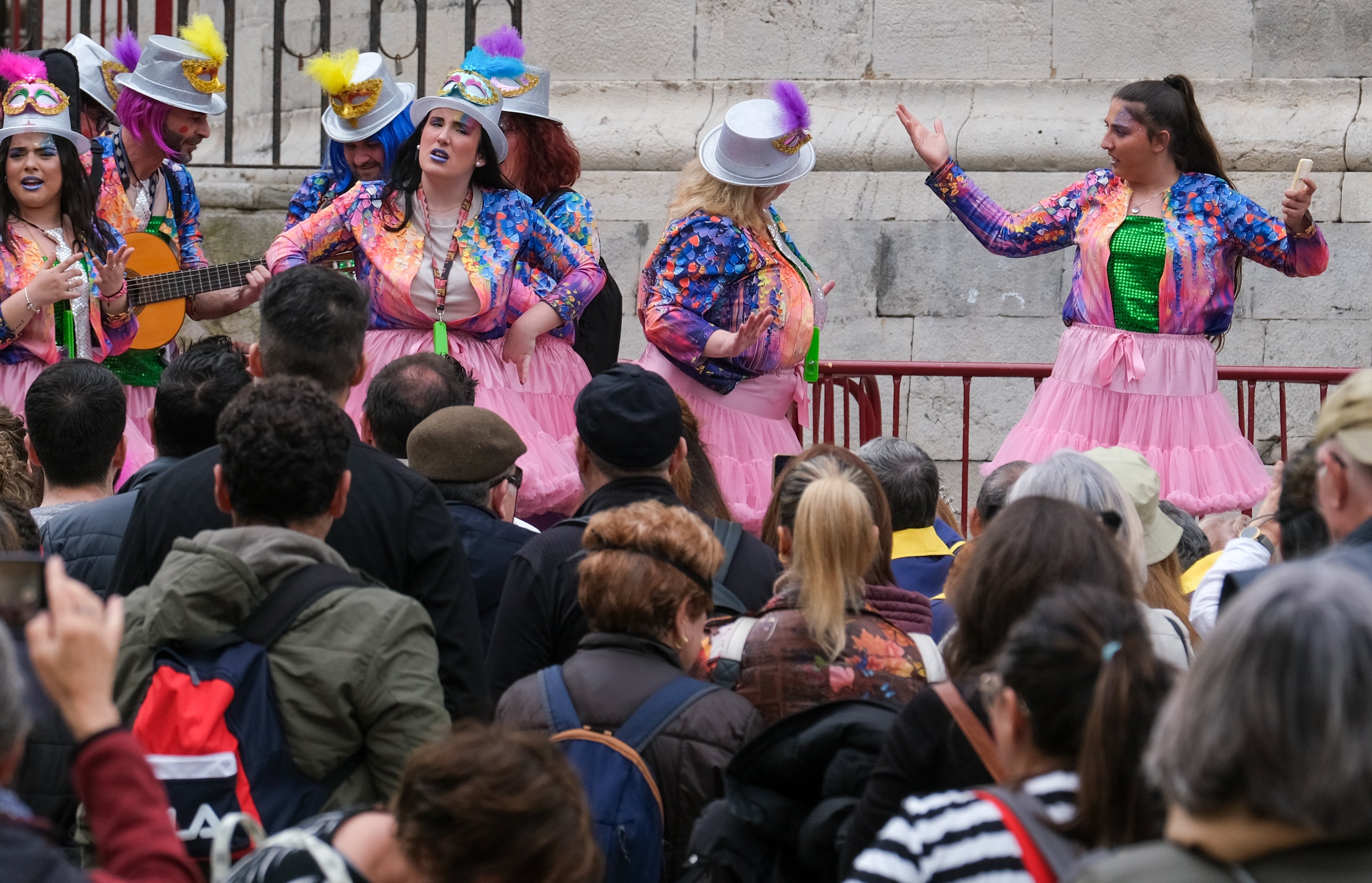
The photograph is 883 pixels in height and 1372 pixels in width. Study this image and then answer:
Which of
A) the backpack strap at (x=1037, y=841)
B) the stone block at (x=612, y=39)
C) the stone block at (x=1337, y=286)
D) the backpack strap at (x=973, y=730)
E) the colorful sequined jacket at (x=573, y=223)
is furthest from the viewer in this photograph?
the stone block at (x=612, y=39)

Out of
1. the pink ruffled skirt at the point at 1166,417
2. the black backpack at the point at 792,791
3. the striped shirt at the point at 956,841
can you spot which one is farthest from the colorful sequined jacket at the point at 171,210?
the striped shirt at the point at 956,841

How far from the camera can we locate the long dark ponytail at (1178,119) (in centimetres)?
596

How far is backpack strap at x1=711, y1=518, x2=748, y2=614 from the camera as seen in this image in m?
3.61

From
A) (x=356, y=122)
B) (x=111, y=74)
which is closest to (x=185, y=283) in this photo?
(x=356, y=122)

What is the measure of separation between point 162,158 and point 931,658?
442cm

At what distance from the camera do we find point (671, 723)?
Result: 2.92 meters

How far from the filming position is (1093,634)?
6.97ft

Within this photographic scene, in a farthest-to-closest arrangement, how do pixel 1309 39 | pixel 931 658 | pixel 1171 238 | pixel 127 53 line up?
1. pixel 1309 39
2. pixel 127 53
3. pixel 1171 238
4. pixel 931 658

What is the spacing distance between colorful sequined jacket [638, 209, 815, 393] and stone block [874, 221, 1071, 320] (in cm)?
205

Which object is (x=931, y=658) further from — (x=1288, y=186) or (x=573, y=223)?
(x=1288, y=186)

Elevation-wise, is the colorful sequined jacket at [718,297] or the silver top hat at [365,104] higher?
the silver top hat at [365,104]

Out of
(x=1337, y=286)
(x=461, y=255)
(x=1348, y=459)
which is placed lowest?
(x=1348, y=459)

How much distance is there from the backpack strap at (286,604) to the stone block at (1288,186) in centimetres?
608

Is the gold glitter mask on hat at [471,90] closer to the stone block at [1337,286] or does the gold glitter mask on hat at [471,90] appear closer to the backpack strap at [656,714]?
the backpack strap at [656,714]
